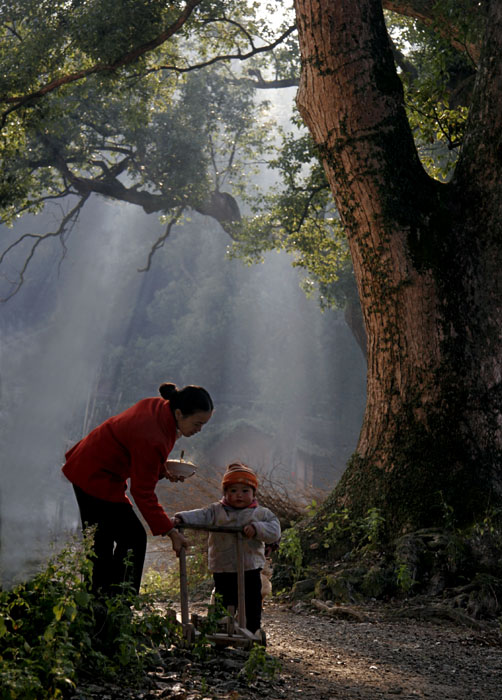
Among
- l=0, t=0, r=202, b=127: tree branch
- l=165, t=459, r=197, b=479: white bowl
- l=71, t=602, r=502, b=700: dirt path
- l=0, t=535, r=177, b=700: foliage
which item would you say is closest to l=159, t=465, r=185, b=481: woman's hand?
l=165, t=459, r=197, b=479: white bowl

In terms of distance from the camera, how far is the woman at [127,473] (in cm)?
376

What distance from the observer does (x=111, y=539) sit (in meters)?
3.85

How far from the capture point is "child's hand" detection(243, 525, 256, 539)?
3869 mm

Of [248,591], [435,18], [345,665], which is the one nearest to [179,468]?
[248,591]

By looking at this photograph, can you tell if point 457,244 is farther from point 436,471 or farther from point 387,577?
point 387,577

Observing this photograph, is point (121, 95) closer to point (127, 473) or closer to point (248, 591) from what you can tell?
point (127, 473)

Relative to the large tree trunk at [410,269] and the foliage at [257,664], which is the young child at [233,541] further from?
the large tree trunk at [410,269]

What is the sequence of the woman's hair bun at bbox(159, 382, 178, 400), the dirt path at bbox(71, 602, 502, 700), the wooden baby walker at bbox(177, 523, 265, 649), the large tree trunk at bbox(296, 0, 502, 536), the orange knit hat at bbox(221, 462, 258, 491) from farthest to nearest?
1. the large tree trunk at bbox(296, 0, 502, 536)
2. the orange knit hat at bbox(221, 462, 258, 491)
3. the woman's hair bun at bbox(159, 382, 178, 400)
4. the wooden baby walker at bbox(177, 523, 265, 649)
5. the dirt path at bbox(71, 602, 502, 700)

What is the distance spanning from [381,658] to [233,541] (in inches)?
48.1

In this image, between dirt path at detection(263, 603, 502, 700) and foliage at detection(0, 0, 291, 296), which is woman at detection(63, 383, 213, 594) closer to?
dirt path at detection(263, 603, 502, 700)

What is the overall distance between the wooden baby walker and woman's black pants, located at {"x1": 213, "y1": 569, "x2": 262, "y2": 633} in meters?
0.27

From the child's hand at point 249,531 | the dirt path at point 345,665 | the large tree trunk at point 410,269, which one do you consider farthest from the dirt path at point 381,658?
the large tree trunk at point 410,269

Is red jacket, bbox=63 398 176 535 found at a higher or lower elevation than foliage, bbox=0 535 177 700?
higher

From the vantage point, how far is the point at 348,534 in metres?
7.02
